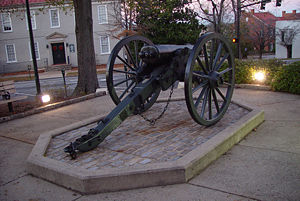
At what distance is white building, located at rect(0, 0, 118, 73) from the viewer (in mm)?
30467

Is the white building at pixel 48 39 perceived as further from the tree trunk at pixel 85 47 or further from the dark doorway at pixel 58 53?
the tree trunk at pixel 85 47

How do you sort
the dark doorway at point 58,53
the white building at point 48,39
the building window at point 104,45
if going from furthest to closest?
the dark doorway at point 58,53 < the building window at point 104,45 < the white building at point 48,39

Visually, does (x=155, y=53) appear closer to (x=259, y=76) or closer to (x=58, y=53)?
(x=259, y=76)

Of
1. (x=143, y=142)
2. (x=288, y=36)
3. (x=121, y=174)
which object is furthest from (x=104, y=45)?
(x=121, y=174)

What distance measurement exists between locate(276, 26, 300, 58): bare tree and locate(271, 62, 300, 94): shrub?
34.8m

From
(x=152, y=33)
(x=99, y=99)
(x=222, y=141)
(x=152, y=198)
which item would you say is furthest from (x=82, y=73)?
(x=152, y=33)

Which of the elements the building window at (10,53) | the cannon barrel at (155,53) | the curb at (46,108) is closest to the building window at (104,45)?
the building window at (10,53)

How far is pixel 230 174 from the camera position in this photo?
12.0 ft

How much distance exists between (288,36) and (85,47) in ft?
123

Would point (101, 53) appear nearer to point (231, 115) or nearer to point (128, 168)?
point (231, 115)

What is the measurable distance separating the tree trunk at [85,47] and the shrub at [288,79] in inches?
239

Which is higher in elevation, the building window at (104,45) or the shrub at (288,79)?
the building window at (104,45)

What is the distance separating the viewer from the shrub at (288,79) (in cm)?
838

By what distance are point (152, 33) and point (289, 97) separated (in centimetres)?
1410
